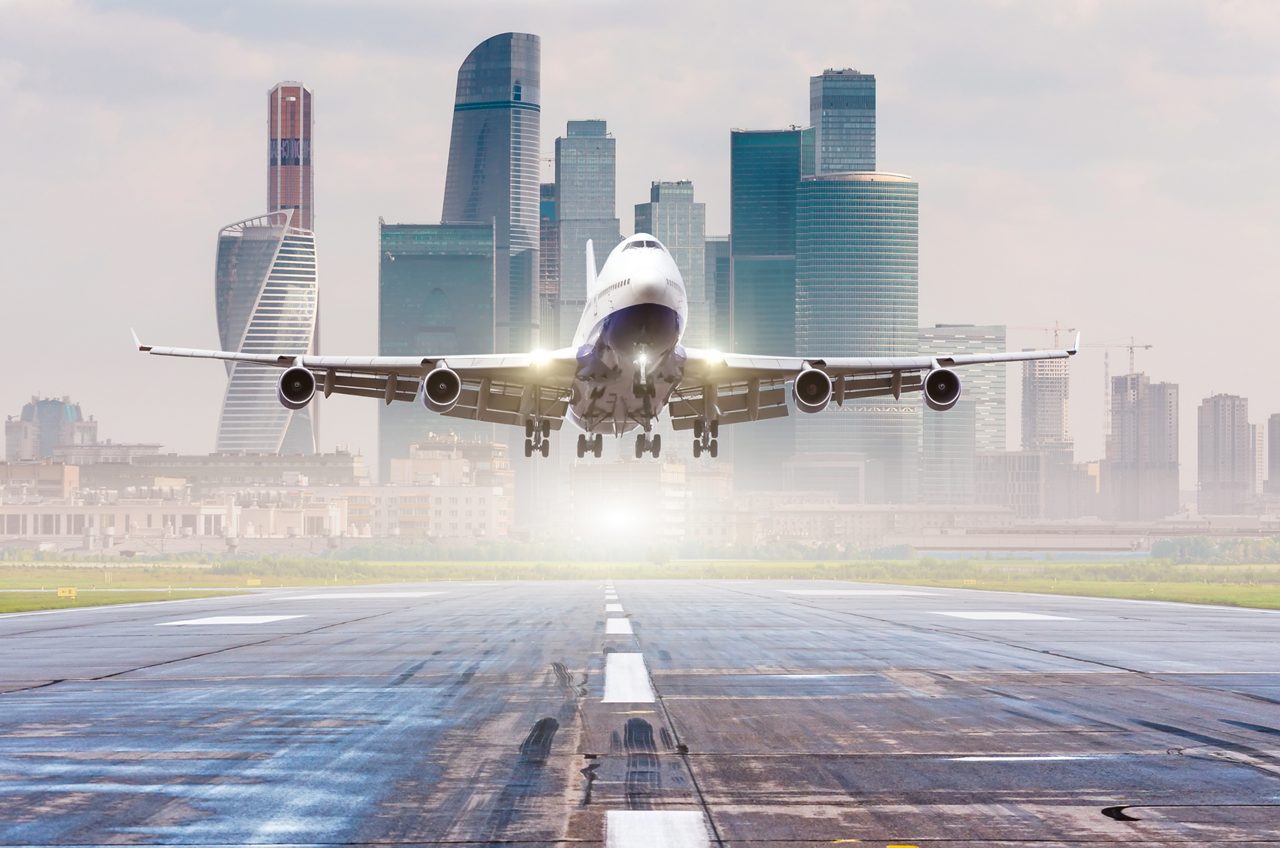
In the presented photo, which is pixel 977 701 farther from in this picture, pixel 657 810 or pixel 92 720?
pixel 92 720

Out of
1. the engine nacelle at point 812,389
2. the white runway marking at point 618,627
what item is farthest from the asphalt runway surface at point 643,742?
the engine nacelle at point 812,389

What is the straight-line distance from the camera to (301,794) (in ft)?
45.4

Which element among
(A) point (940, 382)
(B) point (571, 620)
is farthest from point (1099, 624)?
(B) point (571, 620)

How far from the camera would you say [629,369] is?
43.7 meters

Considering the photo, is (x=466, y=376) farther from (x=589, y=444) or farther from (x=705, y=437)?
(x=589, y=444)

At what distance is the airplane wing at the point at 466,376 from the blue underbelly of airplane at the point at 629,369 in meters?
1.13

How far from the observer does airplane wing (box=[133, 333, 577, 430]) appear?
45.1 m

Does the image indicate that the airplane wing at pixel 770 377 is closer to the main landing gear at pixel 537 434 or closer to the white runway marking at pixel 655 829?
the main landing gear at pixel 537 434

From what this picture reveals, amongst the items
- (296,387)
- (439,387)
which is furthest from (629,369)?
(296,387)

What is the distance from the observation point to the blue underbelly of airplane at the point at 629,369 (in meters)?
40.1

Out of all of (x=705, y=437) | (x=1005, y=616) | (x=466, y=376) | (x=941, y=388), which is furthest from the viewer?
(x=705, y=437)

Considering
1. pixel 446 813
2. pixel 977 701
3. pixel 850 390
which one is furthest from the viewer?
pixel 850 390

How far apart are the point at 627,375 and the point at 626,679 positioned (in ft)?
66.9

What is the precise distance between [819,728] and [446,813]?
23.3 feet
